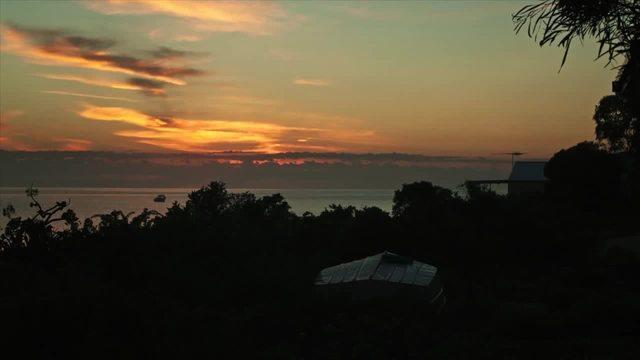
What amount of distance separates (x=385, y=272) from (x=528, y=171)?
73.6 metres

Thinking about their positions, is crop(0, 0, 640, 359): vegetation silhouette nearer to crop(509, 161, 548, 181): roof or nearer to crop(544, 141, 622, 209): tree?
crop(544, 141, 622, 209): tree

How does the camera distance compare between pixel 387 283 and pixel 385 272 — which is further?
pixel 385 272

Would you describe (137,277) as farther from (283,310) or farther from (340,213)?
(340,213)

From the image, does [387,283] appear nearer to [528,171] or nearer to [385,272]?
[385,272]

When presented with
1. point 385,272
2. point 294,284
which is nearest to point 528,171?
point 294,284

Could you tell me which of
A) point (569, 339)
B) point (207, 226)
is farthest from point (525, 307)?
Answer: point (207, 226)

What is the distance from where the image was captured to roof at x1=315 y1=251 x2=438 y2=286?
1931cm

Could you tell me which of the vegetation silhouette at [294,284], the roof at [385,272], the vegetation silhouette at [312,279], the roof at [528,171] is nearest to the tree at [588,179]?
the vegetation silhouette at [312,279]

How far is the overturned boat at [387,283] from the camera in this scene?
62.2 feet

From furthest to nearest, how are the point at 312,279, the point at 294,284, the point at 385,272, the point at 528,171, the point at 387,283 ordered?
the point at 528,171
the point at 312,279
the point at 294,284
the point at 385,272
the point at 387,283

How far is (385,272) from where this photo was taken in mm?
19703

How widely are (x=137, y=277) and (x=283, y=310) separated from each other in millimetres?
6196

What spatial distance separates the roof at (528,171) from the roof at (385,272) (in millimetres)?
69471

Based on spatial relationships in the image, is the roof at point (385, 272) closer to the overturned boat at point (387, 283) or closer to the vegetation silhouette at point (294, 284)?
the overturned boat at point (387, 283)
